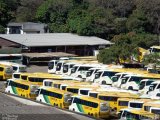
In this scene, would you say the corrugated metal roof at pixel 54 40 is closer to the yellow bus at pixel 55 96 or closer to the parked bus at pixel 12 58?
the parked bus at pixel 12 58

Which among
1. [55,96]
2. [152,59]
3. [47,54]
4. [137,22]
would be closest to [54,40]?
[47,54]

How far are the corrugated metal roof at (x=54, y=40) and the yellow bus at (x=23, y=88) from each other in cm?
1073

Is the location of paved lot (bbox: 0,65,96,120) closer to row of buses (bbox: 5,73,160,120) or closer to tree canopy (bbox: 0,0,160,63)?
row of buses (bbox: 5,73,160,120)

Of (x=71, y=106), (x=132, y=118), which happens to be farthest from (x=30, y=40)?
(x=132, y=118)

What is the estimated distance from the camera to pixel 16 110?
559 inches

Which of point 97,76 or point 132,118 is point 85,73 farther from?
point 132,118

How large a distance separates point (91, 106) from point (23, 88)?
516cm

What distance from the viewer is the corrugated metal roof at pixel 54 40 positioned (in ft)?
115

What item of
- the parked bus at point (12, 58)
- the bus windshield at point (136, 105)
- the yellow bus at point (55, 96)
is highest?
the parked bus at point (12, 58)

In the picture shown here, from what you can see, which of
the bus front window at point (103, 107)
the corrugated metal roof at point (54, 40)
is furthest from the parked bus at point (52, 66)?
the bus front window at point (103, 107)

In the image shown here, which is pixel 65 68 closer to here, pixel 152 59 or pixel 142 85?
pixel 152 59

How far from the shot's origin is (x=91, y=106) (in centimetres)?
1855

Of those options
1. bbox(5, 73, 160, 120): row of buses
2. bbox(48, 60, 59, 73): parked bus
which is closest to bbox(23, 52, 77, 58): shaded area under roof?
bbox(48, 60, 59, 73): parked bus

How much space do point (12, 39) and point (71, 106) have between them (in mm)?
17204
